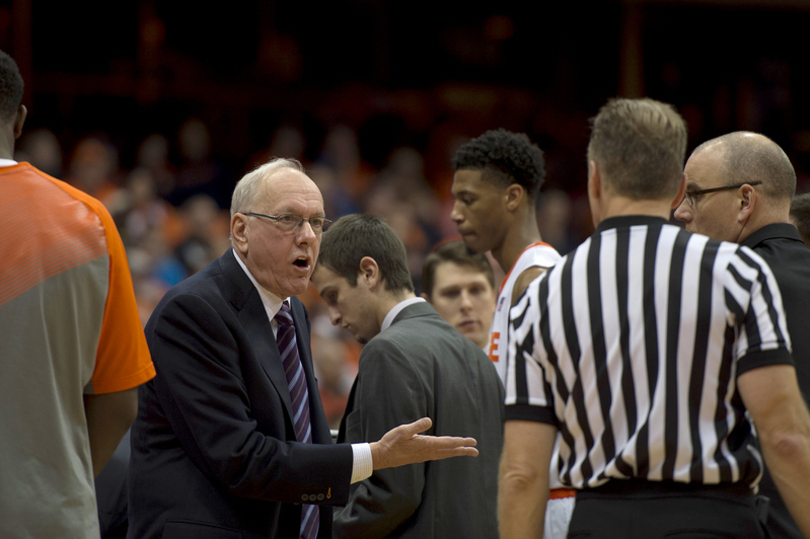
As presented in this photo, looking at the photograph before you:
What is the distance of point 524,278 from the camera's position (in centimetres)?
340

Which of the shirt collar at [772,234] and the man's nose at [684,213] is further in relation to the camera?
the man's nose at [684,213]

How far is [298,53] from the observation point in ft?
36.0

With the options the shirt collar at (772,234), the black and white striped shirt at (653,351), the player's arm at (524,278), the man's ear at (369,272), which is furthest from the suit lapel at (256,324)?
the shirt collar at (772,234)

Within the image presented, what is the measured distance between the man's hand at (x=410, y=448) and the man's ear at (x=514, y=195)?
1.63 meters

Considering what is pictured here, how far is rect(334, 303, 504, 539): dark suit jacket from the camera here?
105 inches

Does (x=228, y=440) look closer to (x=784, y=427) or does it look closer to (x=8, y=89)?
(x=8, y=89)

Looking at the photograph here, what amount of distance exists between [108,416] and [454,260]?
2592mm

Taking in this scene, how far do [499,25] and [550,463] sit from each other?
1096 cm

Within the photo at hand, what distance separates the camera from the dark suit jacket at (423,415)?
2656mm

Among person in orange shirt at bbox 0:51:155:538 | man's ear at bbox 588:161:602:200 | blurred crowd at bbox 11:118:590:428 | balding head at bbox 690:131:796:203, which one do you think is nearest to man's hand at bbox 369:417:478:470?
person in orange shirt at bbox 0:51:155:538

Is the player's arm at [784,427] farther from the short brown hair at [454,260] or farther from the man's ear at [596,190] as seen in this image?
the short brown hair at [454,260]

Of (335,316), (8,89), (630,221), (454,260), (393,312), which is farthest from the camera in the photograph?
(454,260)

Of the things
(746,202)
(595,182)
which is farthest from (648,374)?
(746,202)

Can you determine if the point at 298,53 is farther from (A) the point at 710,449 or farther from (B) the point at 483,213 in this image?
(A) the point at 710,449
